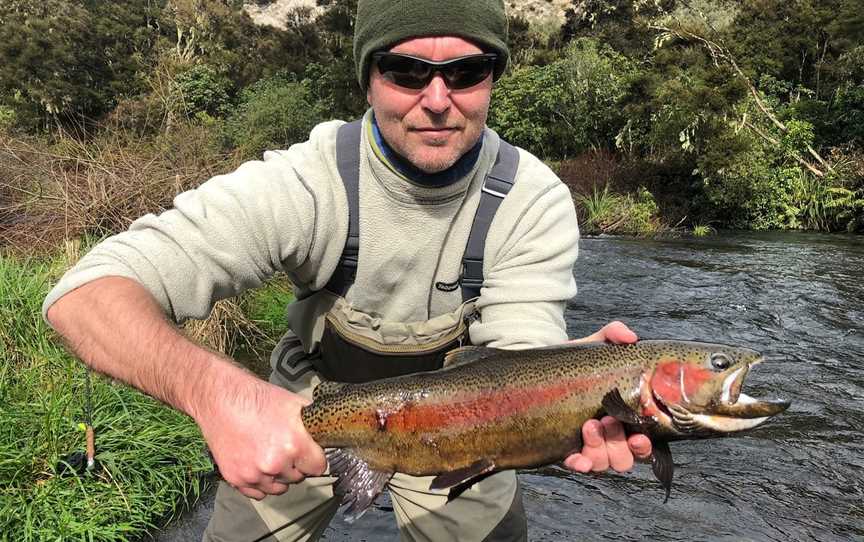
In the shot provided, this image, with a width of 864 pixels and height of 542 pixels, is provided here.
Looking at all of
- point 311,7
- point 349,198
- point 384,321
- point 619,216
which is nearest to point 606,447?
point 384,321

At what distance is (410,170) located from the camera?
299cm

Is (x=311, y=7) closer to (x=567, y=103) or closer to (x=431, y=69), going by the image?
(x=567, y=103)

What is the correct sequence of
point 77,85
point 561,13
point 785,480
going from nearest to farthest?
point 785,480
point 77,85
point 561,13

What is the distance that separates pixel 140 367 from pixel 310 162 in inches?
48.6

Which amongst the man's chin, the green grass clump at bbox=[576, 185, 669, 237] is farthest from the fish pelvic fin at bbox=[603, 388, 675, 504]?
the green grass clump at bbox=[576, 185, 669, 237]

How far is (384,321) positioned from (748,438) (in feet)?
15.4

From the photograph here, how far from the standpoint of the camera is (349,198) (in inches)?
116

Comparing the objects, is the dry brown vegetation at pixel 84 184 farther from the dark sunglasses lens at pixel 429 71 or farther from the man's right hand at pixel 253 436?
the man's right hand at pixel 253 436

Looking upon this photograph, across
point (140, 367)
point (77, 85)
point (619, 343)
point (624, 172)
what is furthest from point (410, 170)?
point (77, 85)

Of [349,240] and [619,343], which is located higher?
[349,240]

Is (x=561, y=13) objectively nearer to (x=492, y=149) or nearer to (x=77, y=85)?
(x=77, y=85)

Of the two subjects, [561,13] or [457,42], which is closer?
[457,42]

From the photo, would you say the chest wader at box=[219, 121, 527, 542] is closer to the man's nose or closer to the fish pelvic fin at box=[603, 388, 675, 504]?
the man's nose

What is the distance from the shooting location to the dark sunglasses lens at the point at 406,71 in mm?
2895
